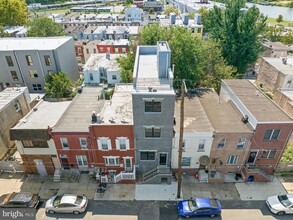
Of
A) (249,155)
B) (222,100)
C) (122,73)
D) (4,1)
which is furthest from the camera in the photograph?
(4,1)

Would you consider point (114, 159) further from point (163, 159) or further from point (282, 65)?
point (282, 65)

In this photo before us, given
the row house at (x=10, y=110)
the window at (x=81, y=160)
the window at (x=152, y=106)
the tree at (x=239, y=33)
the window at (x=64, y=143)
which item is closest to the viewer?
the window at (x=152, y=106)

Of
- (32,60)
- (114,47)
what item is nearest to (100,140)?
(32,60)

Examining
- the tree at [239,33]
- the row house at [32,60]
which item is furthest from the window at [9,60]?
the tree at [239,33]

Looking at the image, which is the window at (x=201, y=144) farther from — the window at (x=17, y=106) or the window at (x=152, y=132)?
the window at (x=17, y=106)

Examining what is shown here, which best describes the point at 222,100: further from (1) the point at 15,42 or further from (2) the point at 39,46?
(1) the point at 15,42

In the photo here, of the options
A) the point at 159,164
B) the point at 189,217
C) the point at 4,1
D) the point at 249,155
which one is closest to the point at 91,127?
the point at 159,164
